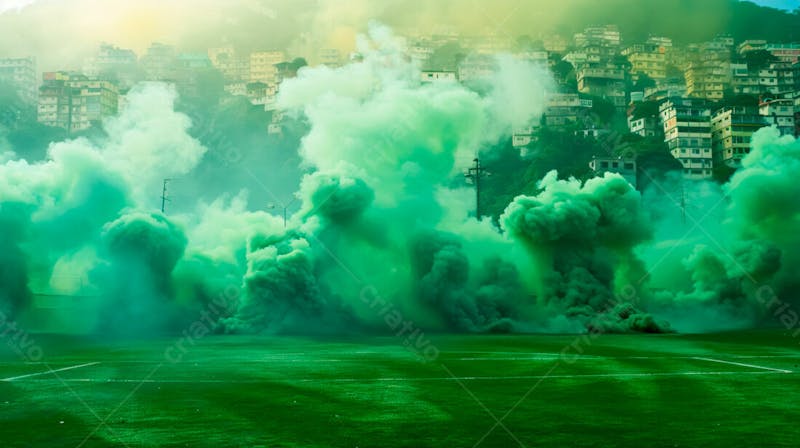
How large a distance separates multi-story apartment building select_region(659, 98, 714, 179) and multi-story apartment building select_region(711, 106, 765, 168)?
2.29 meters

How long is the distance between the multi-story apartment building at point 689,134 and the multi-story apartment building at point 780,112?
35.7 feet

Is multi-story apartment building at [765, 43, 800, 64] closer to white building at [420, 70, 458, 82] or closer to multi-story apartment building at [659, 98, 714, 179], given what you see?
multi-story apartment building at [659, 98, 714, 179]

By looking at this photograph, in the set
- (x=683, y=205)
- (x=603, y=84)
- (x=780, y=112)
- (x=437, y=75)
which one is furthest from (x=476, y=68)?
(x=683, y=205)

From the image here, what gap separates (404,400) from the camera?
1670 centimetres

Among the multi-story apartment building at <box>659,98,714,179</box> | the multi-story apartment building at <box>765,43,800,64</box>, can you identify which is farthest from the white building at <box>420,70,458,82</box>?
the multi-story apartment building at <box>765,43,800,64</box>

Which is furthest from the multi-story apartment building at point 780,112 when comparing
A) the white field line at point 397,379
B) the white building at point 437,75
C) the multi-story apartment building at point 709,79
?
the white field line at point 397,379

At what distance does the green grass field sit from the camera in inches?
498

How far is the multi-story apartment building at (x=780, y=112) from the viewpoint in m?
145

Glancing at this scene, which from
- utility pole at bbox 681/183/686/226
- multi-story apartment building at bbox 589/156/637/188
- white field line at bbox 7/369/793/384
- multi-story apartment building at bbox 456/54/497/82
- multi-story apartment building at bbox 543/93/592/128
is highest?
multi-story apartment building at bbox 456/54/497/82

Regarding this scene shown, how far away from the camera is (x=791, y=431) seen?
1282 centimetres

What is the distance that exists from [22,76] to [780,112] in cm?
17105

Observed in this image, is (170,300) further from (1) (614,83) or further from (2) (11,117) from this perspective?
(1) (614,83)

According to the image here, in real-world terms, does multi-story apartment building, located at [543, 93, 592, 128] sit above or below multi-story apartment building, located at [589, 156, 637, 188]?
above

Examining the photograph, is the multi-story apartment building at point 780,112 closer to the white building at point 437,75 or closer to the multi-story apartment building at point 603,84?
the multi-story apartment building at point 603,84
